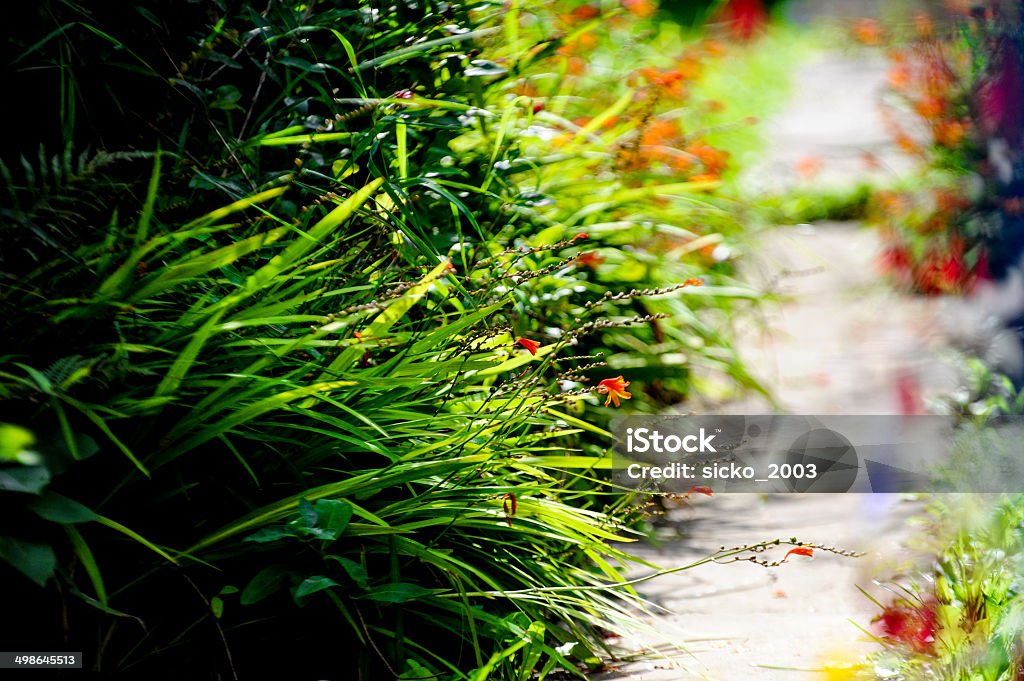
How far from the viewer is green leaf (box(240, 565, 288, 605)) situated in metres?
1.56

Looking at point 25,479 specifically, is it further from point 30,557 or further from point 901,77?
point 901,77

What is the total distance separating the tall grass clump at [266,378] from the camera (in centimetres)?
155

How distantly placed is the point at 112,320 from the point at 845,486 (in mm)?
2154

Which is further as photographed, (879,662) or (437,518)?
(879,662)

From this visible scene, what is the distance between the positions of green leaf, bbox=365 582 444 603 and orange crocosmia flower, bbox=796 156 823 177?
6.43m

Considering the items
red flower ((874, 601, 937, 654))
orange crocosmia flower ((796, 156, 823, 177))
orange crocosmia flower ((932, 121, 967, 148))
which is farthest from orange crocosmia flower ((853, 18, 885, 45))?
red flower ((874, 601, 937, 654))

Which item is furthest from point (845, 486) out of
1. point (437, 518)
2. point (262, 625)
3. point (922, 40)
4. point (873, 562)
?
point (262, 625)

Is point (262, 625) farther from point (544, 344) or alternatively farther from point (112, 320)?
point (544, 344)

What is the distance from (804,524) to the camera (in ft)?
9.19

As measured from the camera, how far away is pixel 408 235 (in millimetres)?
1898

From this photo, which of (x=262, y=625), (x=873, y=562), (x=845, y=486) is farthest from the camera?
(x=845, y=486)

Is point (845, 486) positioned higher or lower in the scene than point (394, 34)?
lower
